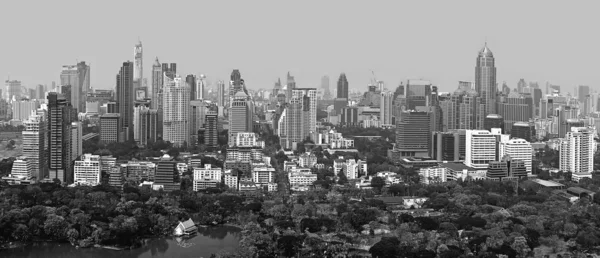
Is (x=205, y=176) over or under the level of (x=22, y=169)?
under

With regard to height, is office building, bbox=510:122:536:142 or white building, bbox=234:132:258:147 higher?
office building, bbox=510:122:536:142

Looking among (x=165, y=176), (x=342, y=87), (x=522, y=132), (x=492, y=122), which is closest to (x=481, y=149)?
(x=492, y=122)

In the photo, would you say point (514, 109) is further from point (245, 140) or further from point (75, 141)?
point (75, 141)

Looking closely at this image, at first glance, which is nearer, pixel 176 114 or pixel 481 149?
pixel 481 149

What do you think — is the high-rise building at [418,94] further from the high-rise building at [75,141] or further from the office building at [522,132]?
the high-rise building at [75,141]

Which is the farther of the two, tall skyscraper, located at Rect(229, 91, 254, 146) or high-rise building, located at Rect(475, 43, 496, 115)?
high-rise building, located at Rect(475, 43, 496, 115)

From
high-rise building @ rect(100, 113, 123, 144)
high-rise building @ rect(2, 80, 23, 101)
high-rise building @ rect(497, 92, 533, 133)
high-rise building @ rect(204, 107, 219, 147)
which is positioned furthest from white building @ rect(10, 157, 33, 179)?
high-rise building @ rect(2, 80, 23, 101)

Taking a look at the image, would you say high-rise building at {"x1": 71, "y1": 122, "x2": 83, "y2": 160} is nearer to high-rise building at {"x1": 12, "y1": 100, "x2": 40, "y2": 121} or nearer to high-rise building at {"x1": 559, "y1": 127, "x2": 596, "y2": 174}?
high-rise building at {"x1": 559, "y1": 127, "x2": 596, "y2": 174}

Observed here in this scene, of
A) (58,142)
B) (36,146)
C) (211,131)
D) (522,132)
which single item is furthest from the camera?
(522,132)
